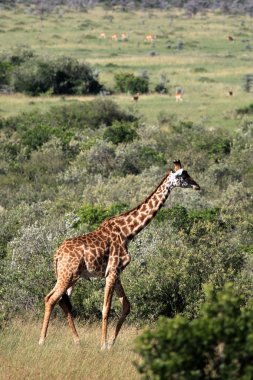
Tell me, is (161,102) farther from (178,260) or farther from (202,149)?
(178,260)

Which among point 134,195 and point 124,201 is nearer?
point 124,201

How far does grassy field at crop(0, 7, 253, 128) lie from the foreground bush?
3156cm

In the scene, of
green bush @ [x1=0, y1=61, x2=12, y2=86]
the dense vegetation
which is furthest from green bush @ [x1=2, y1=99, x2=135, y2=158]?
green bush @ [x1=0, y1=61, x2=12, y2=86]

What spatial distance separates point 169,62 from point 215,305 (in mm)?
52850

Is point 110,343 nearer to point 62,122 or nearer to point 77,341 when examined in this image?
point 77,341

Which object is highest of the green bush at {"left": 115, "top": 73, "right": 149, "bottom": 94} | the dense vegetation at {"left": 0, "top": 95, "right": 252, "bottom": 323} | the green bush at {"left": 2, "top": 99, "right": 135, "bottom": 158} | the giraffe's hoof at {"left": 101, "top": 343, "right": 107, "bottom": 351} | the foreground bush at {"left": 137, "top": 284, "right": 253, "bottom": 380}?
the foreground bush at {"left": 137, "top": 284, "right": 253, "bottom": 380}

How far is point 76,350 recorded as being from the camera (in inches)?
408

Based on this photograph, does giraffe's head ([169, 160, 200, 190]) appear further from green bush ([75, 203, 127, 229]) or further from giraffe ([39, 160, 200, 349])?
green bush ([75, 203, 127, 229])

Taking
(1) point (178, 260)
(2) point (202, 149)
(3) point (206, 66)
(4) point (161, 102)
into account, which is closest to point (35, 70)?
(4) point (161, 102)

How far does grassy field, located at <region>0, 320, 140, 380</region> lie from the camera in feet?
30.1

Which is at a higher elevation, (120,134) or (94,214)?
(94,214)

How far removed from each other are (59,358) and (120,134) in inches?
926

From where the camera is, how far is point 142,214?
1221cm

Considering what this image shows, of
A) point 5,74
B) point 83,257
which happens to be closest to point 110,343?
point 83,257
